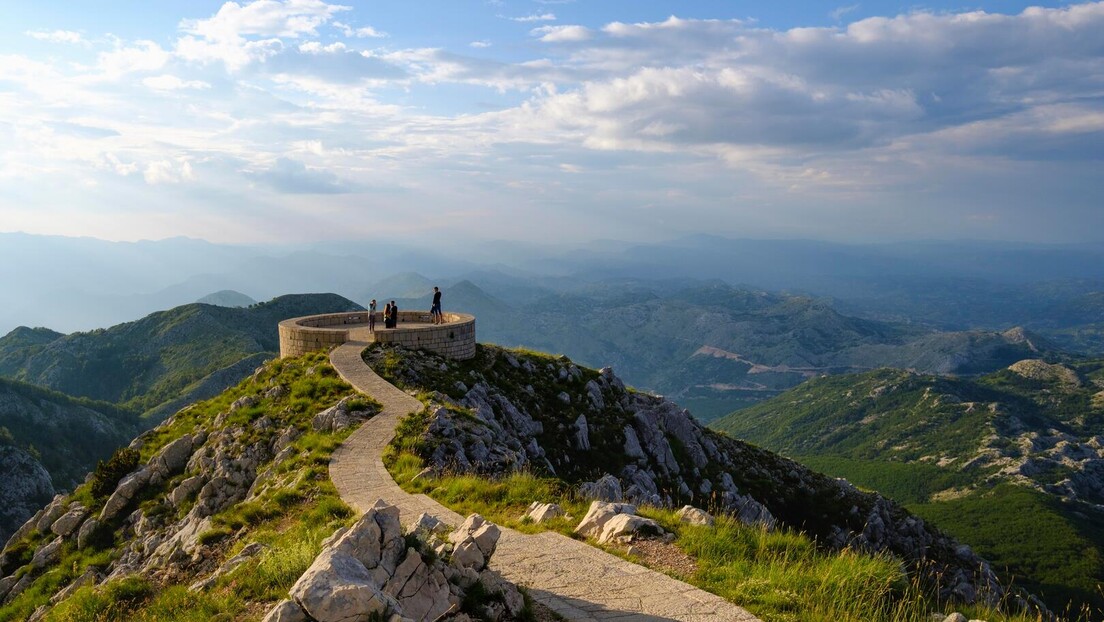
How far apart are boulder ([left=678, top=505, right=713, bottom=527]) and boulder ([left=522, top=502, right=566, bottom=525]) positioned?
2.69 m

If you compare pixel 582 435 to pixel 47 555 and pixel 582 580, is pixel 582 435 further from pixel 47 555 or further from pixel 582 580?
pixel 582 580

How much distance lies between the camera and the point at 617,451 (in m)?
40.9

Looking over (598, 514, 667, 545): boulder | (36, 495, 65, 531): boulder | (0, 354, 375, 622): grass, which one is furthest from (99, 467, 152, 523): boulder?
(598, 514, 667, 545): boulder

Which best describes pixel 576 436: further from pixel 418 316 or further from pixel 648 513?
pixel 648 513

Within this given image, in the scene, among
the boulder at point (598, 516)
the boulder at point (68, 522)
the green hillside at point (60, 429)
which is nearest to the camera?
the boulder at point (598, 516)

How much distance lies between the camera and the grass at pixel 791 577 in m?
8.98

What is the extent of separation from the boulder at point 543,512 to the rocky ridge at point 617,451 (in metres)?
5.62

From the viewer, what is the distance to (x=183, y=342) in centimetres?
18362

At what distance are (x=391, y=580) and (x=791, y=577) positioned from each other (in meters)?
6.29

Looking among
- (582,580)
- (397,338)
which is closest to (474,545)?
(582,580)

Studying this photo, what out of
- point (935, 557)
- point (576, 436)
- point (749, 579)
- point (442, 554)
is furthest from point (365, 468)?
point (935, 557)

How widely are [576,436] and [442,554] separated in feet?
96.7

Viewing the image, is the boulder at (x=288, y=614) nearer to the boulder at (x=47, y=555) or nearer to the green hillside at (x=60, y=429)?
the boulder at (x=47, y=555)

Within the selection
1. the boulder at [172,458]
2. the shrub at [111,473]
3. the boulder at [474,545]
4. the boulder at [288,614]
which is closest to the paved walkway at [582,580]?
the boulder at [474,545]
